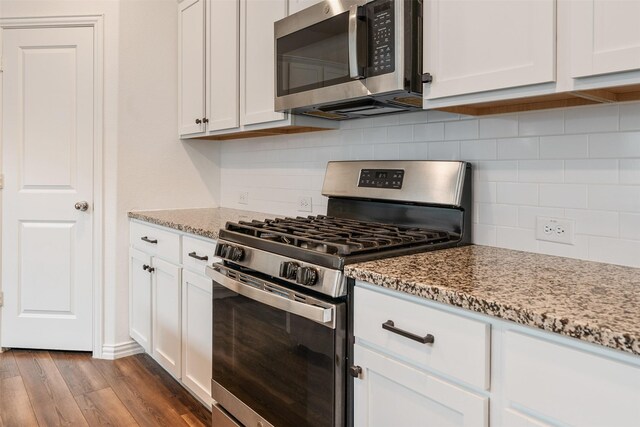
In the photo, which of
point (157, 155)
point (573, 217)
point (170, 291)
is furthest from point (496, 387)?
point (157, 155)

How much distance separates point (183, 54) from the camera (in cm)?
300

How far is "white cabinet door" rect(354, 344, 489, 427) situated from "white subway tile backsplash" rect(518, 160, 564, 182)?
78 centimetres

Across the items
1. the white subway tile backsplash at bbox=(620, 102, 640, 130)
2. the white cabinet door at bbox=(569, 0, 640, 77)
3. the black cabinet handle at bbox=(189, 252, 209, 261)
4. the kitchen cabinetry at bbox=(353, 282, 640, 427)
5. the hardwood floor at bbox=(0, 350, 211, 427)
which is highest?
the white cabinet door at bbox=(569, 0, 640, 77)

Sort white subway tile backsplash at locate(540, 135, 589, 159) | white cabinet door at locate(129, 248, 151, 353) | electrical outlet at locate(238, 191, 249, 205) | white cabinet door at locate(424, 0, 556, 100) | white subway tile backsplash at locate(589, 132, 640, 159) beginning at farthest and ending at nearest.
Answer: electrical outlet at locate(238, 191, 249, 205)
white cabinet door at locate(129, 248, 151, 353)
white subway tile backsplash at locate(540, 135, 589, 159)
white subway tile backsplash at locate(589, 132, 640, 159)
white cabinet door at locate(424, 0, 556, 100)

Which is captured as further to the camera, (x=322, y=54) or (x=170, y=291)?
(x=170, y=291)

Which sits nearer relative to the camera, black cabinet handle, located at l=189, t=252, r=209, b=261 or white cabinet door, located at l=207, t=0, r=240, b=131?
black cabinet handle, located at l=189, t=252, r=209, b=261

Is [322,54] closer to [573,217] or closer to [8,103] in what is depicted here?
[573,217]

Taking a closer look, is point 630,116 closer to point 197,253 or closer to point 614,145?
point 614,145

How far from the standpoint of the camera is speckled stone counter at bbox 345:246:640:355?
2.77 feet

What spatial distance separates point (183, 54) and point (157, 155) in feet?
2.14

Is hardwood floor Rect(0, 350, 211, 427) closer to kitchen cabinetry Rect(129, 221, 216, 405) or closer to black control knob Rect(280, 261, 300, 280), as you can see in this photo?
kitchen cabinetry Rect(129, 221, 216, 405)

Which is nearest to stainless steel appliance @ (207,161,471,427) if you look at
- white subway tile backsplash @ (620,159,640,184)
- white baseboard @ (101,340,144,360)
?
white subway tile backsplash @ (620,159,640,184)

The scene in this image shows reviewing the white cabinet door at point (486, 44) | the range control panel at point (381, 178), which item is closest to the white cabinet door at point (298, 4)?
the white cabinet door at point (486, 44)

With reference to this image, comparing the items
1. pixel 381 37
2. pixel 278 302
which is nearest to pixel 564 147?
pixel 381 37
